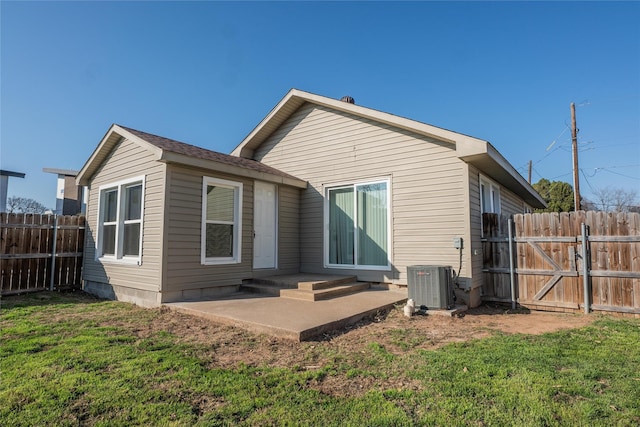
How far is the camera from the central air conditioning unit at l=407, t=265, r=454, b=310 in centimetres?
589

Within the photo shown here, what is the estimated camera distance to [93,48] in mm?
8695

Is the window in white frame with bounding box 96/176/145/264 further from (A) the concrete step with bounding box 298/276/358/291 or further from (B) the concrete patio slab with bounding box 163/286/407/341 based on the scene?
(A) the concrete step with bounding box 298/276/358/291

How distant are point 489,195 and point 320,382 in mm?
7412

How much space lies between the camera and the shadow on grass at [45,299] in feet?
21.5

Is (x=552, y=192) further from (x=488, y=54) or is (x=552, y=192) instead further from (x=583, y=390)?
(x=583, y=390)

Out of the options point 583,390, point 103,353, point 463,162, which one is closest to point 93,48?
point 103,353

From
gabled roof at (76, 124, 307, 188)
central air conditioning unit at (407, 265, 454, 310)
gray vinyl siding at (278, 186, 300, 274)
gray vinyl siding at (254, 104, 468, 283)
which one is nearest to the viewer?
central air conditioning unit at (407, 265, 454, 310)

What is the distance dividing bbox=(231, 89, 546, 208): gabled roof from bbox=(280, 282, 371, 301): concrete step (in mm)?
3627

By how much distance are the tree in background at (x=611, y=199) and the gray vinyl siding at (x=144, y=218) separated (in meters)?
34.5

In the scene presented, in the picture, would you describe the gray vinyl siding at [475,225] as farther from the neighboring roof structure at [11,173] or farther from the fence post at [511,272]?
the neighboring roof structure at [11,173]

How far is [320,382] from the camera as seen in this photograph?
300cm

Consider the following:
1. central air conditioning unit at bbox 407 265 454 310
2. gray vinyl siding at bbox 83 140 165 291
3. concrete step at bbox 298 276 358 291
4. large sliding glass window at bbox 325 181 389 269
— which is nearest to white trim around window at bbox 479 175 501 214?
large sliding glass window at bbox 325 181 389 269

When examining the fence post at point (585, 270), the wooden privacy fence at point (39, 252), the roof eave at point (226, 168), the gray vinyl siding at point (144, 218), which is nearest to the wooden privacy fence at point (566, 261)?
the fence post at point (585, 270)

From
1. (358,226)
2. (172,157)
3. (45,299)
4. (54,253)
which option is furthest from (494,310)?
(54,253)
